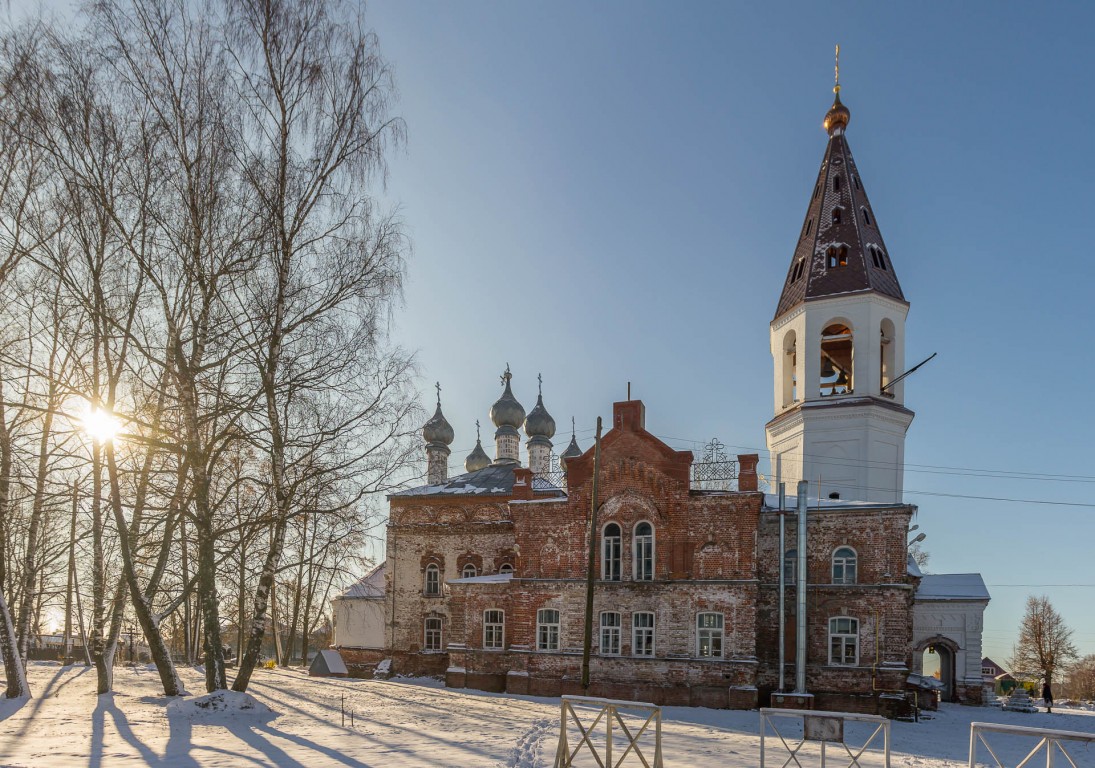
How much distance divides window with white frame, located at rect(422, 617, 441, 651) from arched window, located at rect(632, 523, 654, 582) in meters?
9.88

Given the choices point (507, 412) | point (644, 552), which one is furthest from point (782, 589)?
point (507, 412)

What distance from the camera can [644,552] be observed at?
23422 mm

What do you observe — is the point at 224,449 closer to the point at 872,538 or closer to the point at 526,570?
the point at 526,570

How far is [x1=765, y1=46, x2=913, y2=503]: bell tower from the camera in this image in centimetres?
2608

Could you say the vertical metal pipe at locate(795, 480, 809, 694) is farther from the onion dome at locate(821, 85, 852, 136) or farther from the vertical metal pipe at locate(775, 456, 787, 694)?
the onion dome at locate(821, 85, 852, 136)

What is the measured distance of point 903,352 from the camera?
27.4 m

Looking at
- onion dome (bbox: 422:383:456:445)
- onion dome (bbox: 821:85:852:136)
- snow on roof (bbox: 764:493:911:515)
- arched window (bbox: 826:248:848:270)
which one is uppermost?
onion dome (bbox: 821:85:852:136)

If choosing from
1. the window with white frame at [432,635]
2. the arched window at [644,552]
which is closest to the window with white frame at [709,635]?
the arched window at [644,552]

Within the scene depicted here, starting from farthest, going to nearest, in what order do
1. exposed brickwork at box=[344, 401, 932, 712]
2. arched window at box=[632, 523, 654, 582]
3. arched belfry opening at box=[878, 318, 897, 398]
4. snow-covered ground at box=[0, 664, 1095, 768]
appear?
arched belfry opening at box=[878, 318, 897, 398], arched window at box=[632, 523, 654, 582], exposed brickwork at box=[344, 401, 932, 712], snow-covered ground at box=[0, 664, 1095, 768]

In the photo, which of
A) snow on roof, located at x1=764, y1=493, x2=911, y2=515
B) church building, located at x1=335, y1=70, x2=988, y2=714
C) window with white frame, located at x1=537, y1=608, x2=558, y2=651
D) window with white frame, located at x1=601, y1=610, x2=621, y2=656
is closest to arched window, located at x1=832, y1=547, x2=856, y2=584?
church building, located at x1=335, y1=70, x2=988, y2=714

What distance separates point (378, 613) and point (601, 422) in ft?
47.1

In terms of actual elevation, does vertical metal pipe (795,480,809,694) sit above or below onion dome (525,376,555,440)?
below

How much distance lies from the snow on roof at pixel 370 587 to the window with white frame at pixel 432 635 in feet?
8.76

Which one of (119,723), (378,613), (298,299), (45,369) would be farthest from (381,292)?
(378,613)
